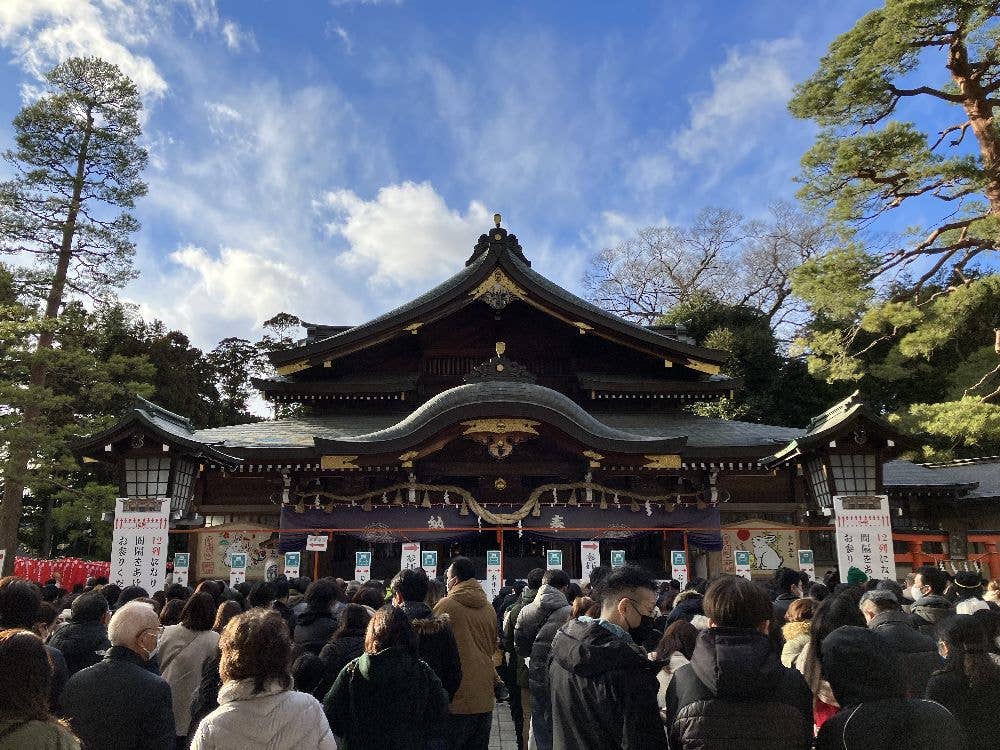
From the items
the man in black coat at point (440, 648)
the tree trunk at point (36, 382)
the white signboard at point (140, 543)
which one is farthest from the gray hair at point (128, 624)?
the tree trunk at point (36, 382)

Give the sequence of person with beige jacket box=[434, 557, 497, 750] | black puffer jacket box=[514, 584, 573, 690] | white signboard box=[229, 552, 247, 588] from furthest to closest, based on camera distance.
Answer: white signboard box=[229, 552, 247, 588] → black puffer jacket box=[514, 584, 573, 690] → person with beige jacket box=[434, 557, 497, 750]

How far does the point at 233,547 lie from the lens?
43.8 ft

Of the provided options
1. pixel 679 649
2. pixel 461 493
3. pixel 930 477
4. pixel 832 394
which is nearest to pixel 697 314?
pixel 832 394

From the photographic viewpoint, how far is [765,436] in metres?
14.3

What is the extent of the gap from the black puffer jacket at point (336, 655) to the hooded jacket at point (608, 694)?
1461mm

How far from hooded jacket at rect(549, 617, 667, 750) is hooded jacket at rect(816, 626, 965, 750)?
67cm

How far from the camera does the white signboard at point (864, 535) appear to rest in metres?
11.2

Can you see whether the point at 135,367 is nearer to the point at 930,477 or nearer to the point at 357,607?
the point at 357,607

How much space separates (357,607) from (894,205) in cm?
1543

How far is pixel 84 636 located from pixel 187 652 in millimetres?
650

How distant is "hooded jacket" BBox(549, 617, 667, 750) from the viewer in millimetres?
2961

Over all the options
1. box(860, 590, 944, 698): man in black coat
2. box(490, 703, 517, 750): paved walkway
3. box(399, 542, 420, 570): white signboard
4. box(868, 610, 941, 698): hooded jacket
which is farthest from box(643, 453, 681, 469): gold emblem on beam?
box(868, 610, 941, 698): hooded jacket

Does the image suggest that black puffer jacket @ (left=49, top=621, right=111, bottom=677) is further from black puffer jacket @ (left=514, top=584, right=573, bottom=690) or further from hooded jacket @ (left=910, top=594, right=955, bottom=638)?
hooded jacket @ (left=910, top=594, right=955, bottom=638)

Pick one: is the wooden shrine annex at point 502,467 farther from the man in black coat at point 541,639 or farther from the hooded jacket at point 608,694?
the hooded jacket at point 608,694
